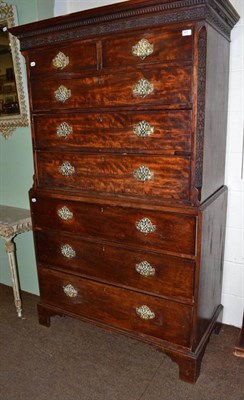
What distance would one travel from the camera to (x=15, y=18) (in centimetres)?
223

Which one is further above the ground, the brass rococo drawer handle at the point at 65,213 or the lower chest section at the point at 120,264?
the brass rococo drawer handle at the point at 65,213

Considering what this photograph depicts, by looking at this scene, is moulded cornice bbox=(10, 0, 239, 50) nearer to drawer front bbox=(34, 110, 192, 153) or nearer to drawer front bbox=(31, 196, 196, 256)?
drawer front bbox=(34, 110, 192, 153)

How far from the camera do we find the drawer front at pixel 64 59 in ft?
5.40

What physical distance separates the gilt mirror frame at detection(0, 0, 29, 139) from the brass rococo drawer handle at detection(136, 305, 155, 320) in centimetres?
149

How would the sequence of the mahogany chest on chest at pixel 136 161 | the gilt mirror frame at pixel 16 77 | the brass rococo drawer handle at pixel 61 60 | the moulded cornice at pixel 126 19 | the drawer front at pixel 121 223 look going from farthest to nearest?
the gilt mirror frame at pixel 16 77 → the brass rococo drawer handle at pixel 61 60 → the drawer front at pixel 121 223 → the mahogany chest on chest at pixel 136 161 → the moulded cornice at pixel 126 19

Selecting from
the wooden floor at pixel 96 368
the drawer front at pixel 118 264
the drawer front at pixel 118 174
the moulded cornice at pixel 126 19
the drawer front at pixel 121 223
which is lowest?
the wooden floor at pixel 96 368

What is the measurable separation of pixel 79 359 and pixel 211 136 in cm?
149

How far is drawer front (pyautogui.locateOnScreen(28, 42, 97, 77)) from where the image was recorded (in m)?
1.65

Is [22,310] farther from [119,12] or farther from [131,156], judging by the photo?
[119,12]

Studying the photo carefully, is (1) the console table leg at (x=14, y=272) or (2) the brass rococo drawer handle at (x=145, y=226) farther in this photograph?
(1) the console table leg at (x=14, y=272)

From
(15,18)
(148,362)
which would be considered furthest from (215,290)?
(15,18)

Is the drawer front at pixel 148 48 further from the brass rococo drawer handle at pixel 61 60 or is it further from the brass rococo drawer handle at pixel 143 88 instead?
the brass rococo drawer handle at pixel 61 60

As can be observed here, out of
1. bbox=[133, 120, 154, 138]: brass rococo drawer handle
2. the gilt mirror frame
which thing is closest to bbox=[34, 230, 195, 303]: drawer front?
bbox=[133, 120, 154, 138]: brass rococo drawer handle

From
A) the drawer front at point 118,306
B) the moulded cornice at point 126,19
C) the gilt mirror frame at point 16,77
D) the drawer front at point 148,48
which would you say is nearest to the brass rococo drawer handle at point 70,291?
the drawer front at point 118,306
